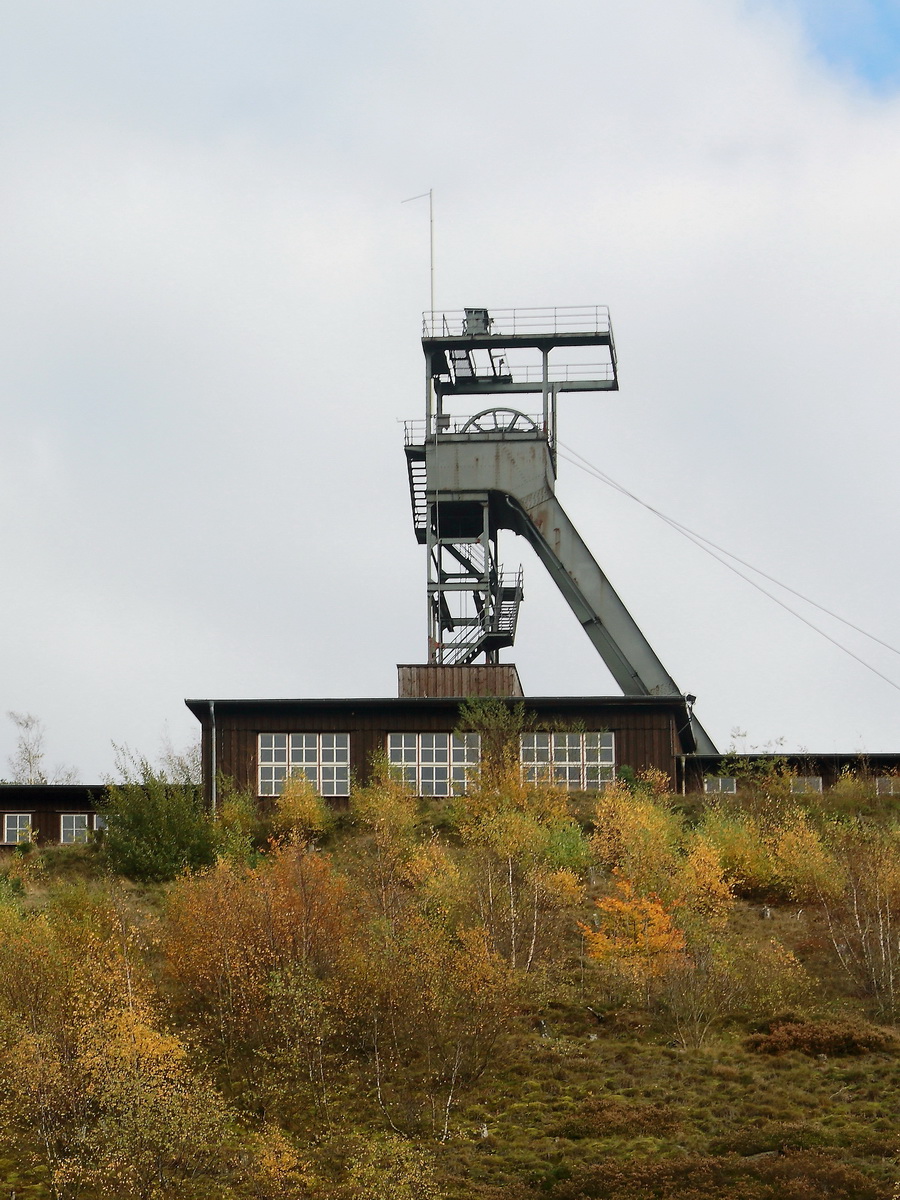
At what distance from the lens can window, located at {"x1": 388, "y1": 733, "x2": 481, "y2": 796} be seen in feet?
153

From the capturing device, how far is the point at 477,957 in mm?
30172

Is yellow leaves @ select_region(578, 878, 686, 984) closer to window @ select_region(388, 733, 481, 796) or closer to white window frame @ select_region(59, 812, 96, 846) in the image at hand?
window @ select_region(388, 733, 481, 796)

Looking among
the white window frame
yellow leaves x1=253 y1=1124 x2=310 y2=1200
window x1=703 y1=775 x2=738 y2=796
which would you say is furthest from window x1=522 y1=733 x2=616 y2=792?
yellow leaves x1=253 y1=1124 x2=310 y2=1200

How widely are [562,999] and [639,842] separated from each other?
575 centimetres

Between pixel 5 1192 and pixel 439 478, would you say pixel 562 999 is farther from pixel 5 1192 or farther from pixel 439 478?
pixel 439 478

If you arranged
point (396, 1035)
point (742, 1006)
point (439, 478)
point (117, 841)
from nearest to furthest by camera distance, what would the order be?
1. point (396, 1035)
2. point (742, 1006)
3. point (117, 841)
4. point (439, 478)

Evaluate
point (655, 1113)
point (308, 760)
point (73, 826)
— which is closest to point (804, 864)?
point (655, 1113)

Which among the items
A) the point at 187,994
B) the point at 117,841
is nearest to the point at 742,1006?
the point at 187,994

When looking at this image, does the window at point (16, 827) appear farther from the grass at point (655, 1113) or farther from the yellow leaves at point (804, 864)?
the yellow leaves at point (804, 864)

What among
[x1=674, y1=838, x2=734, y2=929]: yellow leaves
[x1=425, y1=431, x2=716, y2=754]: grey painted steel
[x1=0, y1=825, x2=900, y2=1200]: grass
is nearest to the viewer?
[x1=0, y1=825, x2=900, y2=1200]: grass

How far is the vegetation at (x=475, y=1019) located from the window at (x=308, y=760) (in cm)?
583

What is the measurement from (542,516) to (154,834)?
56.3ft

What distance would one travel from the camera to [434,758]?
47031mm

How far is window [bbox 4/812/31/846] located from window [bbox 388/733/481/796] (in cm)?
1141
